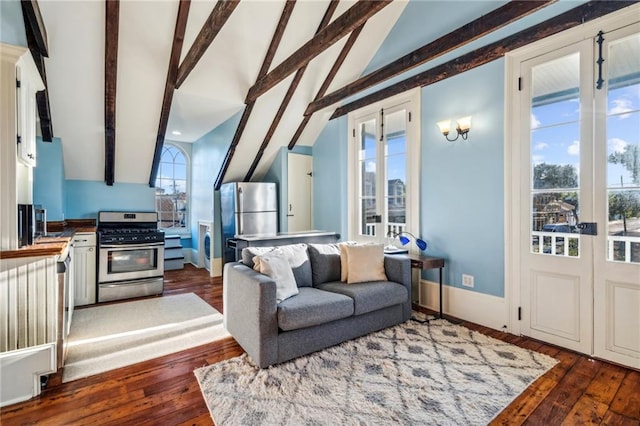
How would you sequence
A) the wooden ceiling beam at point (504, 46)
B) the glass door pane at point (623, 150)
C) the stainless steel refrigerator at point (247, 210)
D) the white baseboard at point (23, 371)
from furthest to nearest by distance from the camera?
the stainless steel refrigerator at point (247, 210) < the wooden ceiling beam at point (504, 46) < the glass door pane at point (623, 150) < the white baseboard at point (23, 371)

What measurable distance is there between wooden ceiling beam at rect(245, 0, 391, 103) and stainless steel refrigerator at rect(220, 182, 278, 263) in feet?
5.61

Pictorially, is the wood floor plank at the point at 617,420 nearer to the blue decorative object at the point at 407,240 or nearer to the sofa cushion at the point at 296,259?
the blue decorative object at the point at 407,240

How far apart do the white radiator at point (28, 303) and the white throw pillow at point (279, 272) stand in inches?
58.0

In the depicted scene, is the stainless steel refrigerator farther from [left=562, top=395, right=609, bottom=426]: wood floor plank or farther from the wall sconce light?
[left=562, top=395, right=609, bottom=426]: wood floor plank

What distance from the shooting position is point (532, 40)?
9.09ft

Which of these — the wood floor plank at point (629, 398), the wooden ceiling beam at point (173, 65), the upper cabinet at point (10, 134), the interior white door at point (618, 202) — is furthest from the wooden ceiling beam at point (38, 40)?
the wood floor plank at point (629, 398)

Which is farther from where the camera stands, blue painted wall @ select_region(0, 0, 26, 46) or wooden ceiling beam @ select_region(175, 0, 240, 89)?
wooden ceiling beam @ select_region(175, 0, 240, 89)

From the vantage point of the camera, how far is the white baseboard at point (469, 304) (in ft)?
10.0

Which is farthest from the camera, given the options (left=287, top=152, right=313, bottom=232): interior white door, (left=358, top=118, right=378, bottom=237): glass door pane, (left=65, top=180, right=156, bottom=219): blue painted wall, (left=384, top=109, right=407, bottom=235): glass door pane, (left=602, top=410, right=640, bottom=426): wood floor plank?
(left=287, top=152, right=313, bottom=232): interior white door

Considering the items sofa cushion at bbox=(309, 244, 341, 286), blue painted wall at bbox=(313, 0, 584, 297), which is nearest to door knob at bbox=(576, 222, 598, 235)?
blue painted wall at bbox=(313, 0, 584, 297)

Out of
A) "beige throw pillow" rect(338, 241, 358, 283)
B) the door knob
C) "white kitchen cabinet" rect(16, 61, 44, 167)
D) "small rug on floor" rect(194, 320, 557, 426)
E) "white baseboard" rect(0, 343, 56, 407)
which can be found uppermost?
"white kitchen cabinet" rect(16, 61, 44, 167)

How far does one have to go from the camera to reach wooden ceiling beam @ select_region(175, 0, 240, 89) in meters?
2.80

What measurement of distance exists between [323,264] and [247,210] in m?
2.33

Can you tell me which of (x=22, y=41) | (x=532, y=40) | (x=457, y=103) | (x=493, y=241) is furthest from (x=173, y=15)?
(x=493, y=241)
